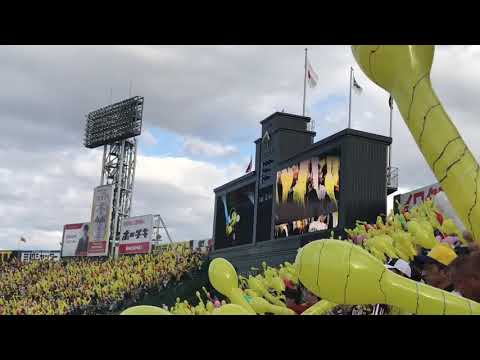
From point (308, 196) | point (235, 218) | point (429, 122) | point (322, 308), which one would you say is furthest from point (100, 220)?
point (429, 122)

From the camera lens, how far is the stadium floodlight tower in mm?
27047

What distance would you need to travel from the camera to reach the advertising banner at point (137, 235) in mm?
21875

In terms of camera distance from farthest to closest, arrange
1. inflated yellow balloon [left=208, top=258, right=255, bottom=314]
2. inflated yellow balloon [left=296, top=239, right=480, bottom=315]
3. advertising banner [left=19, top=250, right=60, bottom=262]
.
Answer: advertising banner [left=19, top=250, right=60, bottom=262] < inflated yellow balloon [left=208, top=258, right=255, bottom=314] < inflated yellow balloon [left=296, top=239, right=480, bottom=315]

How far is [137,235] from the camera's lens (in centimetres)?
2233

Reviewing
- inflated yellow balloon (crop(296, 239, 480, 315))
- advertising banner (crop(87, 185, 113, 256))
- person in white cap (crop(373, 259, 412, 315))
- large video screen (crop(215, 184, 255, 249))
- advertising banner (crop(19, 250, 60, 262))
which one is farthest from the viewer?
advertising banner (crop(19, 250, 60, 262))

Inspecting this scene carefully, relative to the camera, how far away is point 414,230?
387cm

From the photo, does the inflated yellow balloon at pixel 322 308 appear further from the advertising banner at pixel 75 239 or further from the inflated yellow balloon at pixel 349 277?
the advertising banner at pixel 75 239

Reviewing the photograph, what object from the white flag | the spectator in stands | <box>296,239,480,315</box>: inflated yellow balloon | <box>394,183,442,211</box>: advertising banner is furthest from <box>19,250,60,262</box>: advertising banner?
<box>296,239,480,315</box>: inflated yellow balloon

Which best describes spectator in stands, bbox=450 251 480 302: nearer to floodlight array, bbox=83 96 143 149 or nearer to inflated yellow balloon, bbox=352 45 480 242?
inflated yellow balloon, bbox=352 45 480 242

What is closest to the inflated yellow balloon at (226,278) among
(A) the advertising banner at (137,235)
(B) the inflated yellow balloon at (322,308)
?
(B) the inflated yellow balloon at (322,308)

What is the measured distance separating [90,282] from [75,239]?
6.22 m

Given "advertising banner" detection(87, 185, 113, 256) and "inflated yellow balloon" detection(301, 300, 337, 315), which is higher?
"advertising banner" detection(87, 185, 113, 256)

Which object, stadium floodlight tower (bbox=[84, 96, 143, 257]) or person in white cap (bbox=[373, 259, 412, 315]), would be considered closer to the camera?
person in white cap (bbox=[373, 259, 412, 315])
